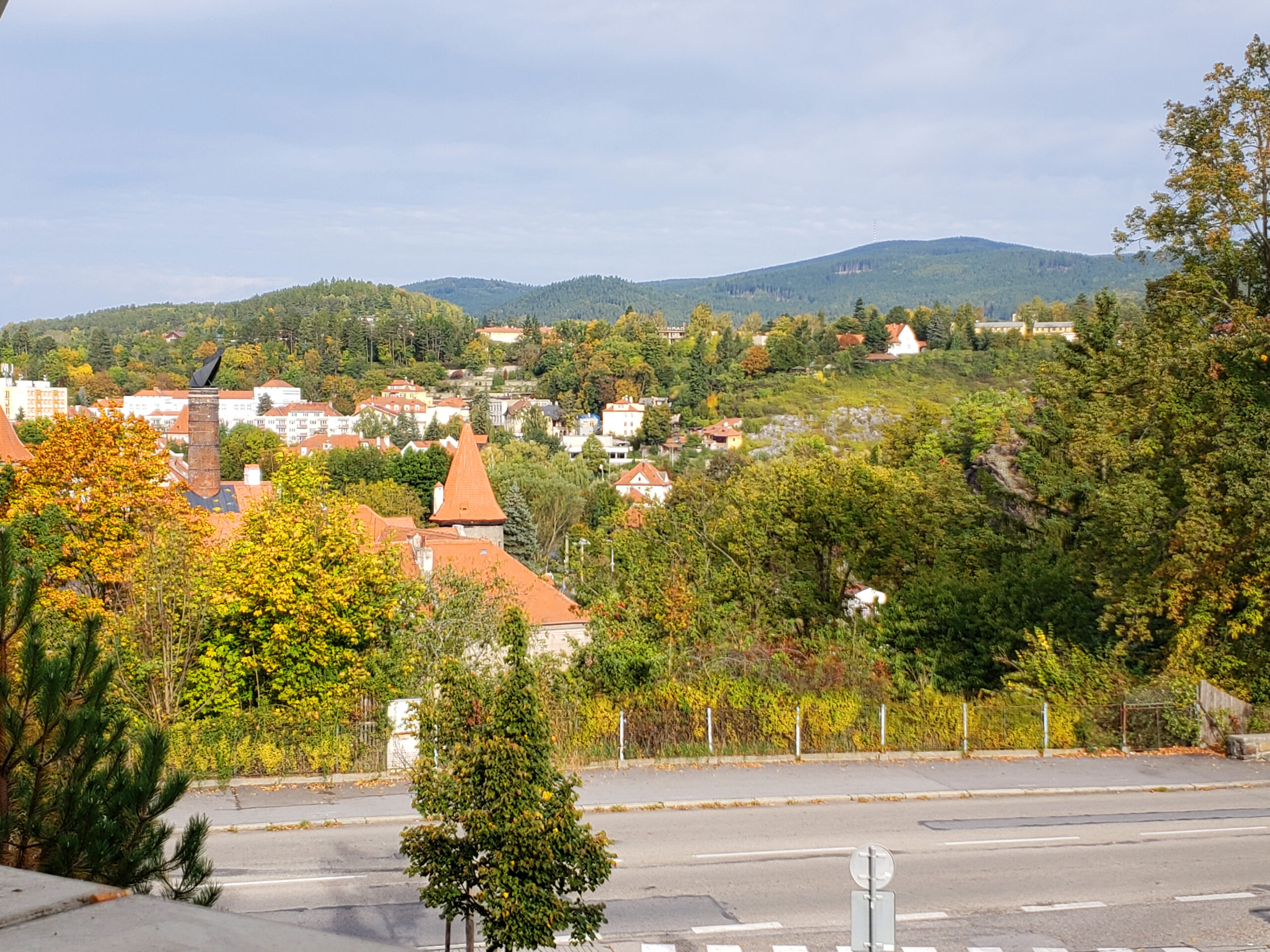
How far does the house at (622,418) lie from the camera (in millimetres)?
150875

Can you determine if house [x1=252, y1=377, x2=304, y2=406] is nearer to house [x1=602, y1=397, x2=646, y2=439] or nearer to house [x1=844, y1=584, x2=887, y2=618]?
house [x1=602, y1=397, x2=646, y2=439]

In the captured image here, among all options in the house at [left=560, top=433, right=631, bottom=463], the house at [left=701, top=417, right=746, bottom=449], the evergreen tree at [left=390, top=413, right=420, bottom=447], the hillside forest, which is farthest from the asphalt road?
the house at [left=560, top=433, right=631, bottom=463]

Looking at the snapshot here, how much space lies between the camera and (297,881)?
393 inches

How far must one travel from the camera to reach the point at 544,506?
7769 cm

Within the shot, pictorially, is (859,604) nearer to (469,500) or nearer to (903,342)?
(469,500)

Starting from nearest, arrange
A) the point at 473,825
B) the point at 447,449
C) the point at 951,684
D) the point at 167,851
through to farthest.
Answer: the point at 473,825 → the point at 167,851 → the point at 951,684 → the point at 447,449

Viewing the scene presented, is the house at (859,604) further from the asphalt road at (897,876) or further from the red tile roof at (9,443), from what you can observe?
the red tile roof at (9,443)

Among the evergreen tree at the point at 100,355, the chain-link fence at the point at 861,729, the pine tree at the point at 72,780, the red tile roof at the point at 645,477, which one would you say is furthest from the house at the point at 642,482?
the evergreen tree at the point at 100,355

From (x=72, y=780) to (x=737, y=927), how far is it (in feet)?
18.4

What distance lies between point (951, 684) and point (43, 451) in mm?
16880

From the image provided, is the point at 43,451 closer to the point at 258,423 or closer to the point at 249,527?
the point at 249,527

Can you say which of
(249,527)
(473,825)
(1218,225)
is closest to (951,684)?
(1218,225)

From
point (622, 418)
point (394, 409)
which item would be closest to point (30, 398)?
point (394, 409)

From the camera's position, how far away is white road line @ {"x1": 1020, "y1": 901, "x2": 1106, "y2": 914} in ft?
31.1
